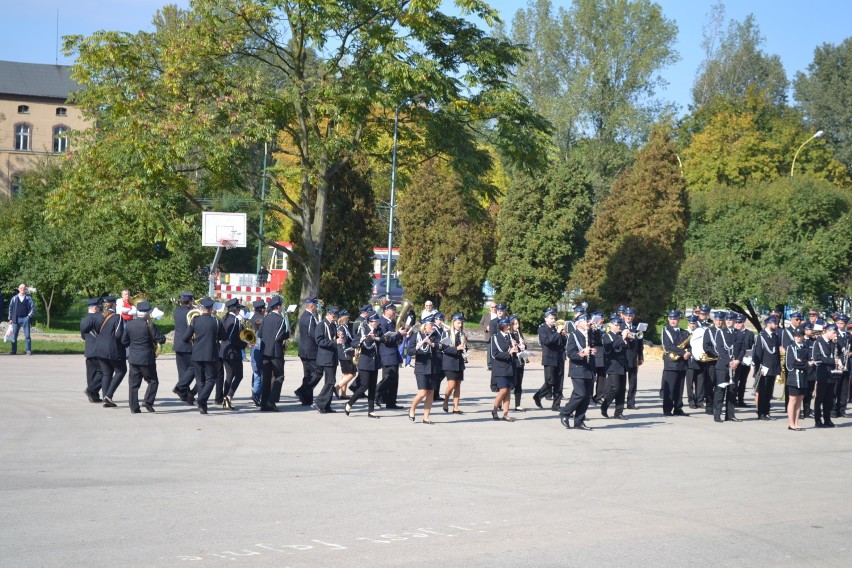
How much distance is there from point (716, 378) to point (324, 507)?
33.8 ft

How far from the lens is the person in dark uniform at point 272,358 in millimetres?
16672

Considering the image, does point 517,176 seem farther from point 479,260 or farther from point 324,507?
point 324,507

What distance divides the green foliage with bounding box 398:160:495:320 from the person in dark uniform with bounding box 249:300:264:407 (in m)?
30.0

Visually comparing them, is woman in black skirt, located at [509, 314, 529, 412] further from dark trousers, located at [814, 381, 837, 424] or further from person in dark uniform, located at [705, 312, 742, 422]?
dark trousers, located at [814, 381, 837, 424]

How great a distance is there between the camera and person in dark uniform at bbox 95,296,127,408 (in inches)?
633

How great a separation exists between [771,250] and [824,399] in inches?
1001

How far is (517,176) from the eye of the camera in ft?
148

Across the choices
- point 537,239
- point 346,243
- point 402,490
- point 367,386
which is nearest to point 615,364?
point 367,386

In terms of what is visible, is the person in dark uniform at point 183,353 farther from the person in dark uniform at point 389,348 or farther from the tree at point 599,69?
the tree at point 599,69

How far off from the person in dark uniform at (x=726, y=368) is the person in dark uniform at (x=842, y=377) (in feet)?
7.40

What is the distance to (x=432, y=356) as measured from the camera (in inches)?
636

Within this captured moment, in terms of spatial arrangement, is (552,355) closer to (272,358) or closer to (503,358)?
(503,358)

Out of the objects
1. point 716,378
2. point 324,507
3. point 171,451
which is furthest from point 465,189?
point 324,507

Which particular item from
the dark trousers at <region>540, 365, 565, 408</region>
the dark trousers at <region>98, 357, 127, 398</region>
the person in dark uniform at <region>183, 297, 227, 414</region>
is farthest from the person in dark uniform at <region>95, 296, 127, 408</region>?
the dark trousers at <region>540, 365, 565, 408</region>
